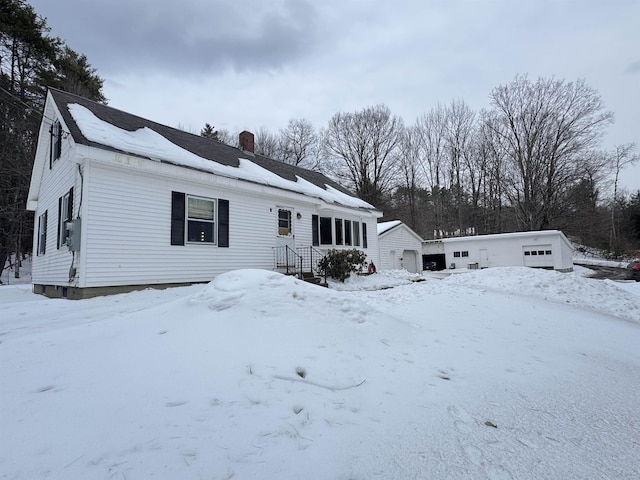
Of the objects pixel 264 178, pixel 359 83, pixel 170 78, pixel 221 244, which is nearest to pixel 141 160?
pixel 221 244

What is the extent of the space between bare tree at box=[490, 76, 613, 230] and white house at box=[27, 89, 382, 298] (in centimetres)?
2541

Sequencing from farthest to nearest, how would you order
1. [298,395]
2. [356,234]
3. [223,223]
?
[356,234] < [223,223] < [298,395]

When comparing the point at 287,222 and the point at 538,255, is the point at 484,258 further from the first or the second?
the point at 287,222

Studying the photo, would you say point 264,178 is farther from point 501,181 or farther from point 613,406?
point 501,181

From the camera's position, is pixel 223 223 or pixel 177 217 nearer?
pixel 177 217

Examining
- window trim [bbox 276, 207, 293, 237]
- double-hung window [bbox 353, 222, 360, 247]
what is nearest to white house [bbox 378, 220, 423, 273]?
double-hung window [bbox 353, 222, 360, 247]

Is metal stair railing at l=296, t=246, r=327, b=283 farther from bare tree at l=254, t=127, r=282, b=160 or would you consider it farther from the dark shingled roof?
bare tree at l=254, t=127, r=282, b=160

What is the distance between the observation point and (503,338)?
4824 millimetres

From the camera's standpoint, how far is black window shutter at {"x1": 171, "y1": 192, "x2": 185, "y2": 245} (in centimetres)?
830

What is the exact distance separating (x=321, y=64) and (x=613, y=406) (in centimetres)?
1576

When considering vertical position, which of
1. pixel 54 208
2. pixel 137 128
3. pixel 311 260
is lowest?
pixel 311 260

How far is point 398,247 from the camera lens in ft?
66.5

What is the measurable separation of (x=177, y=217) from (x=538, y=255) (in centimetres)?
2536

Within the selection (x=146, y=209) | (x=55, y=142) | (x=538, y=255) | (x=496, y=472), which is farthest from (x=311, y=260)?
(x=538, y=255)
